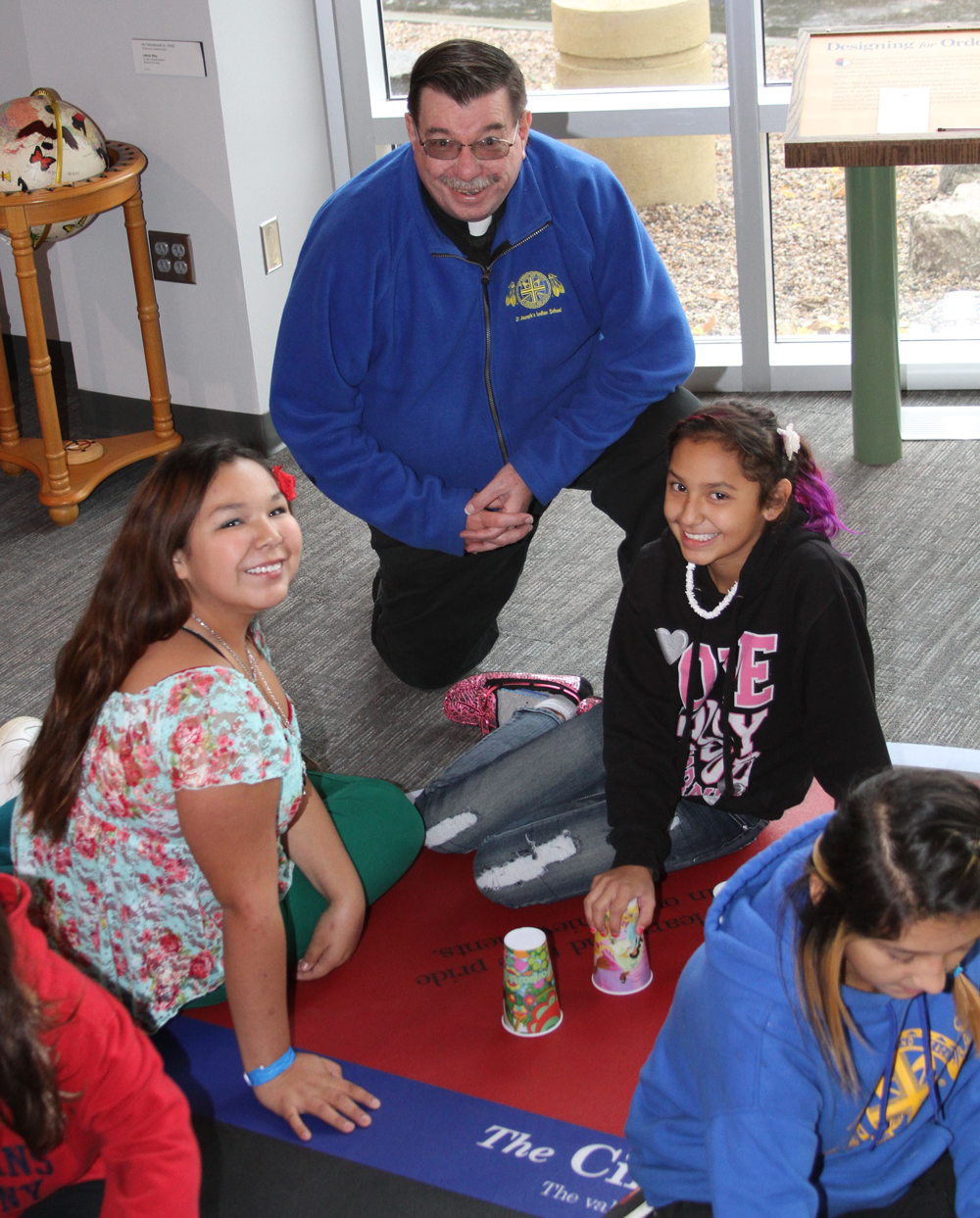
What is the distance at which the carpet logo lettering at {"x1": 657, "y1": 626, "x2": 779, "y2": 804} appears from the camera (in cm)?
183

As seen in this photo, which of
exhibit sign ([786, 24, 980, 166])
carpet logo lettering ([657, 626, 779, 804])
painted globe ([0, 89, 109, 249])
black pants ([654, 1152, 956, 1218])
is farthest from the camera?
painted globe ([0, 89, 109, 249])

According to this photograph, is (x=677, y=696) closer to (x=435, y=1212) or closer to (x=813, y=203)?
(x=435, y=1212)

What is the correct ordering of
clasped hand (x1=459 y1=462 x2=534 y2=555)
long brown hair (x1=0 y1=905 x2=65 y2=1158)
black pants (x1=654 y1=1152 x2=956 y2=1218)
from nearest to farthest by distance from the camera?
long brown hair (x1=0 y1=905 x2=65 y2=1158) < black pants (x1=654 y1=1152 x2=956 y2=1218) < clasped hand (x1=459 y1=462 x2=534 y2=555)

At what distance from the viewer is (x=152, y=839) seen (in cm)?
160

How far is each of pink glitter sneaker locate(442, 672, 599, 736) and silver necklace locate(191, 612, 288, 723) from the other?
0.74 metres

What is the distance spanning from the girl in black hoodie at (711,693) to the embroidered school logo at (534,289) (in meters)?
0.69

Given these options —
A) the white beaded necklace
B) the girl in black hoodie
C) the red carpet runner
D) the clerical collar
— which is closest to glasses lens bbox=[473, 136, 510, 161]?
the clerical collar

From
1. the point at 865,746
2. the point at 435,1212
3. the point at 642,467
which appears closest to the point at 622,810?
the point at 865,746

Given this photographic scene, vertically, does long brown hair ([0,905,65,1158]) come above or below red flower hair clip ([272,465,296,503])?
below

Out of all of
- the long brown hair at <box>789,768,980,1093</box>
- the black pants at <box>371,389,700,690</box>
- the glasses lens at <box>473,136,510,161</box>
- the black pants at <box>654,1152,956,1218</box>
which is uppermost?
the glasses lens at <box>473,136,510,161</box>

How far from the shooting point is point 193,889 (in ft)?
5.45

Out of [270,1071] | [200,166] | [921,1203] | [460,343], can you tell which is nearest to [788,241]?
[200,166]

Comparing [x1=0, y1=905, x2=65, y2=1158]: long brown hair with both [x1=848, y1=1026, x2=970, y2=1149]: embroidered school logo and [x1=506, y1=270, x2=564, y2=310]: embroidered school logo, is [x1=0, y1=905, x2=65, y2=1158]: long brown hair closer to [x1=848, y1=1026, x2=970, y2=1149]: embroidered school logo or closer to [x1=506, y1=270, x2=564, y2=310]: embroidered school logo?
[x1=848, y1=1026, x2=970, y2=1149]: embroidered school logo

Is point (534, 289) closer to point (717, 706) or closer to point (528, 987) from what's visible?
point (717, 706)
